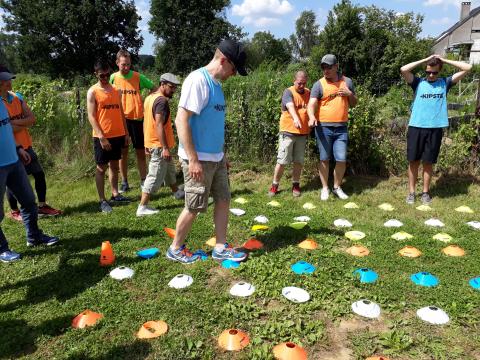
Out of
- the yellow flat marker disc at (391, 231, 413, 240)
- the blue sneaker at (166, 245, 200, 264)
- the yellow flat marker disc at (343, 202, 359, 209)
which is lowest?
the yellow flat marker disc at (391, 231, 413, 240)

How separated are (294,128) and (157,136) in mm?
2072

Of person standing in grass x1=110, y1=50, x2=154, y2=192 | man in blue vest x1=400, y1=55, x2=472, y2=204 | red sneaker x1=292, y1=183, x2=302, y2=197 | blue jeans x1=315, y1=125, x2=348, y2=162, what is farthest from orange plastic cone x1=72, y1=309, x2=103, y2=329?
man in blue vest x1=400, y1=55, x2=472, y2=204

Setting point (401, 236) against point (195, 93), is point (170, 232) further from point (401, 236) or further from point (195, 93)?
point (401, 236)

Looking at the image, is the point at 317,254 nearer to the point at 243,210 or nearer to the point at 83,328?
the point at 243,210

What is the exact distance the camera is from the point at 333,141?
5930 millimetres

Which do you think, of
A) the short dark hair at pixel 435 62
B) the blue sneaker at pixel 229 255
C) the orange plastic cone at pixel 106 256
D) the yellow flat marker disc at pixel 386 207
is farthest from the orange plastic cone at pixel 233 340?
the short dark hair at pixel 435 62

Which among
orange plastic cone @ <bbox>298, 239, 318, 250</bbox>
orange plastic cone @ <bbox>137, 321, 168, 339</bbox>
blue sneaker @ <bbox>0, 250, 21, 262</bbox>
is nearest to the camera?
orange plastic cone @ <bbox>137, 321, 168, 339</bbox>

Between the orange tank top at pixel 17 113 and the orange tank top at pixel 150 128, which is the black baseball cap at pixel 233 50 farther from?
the orange tank top at pixel 17 113

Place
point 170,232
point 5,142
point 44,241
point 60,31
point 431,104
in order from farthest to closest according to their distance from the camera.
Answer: point 60,31 < point 431,104 < point 170,232 < point 44,241 < point 5,142

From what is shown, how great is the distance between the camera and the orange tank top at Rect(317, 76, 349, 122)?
5605mm

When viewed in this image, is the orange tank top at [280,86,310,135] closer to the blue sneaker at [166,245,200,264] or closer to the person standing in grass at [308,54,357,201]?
the person standing in grass at [308,54,357,201]

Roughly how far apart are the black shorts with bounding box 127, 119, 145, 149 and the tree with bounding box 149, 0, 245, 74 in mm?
44369

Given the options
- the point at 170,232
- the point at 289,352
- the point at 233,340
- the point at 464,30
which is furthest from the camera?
the point at 464,30

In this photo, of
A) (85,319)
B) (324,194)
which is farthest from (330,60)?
(85,319)
